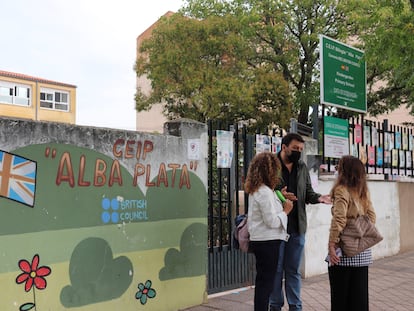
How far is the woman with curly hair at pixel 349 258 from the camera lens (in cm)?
425

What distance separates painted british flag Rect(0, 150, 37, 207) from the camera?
3.96 m

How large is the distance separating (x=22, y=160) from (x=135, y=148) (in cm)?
127

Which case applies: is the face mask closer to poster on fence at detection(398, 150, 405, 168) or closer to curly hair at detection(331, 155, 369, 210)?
curly hair at detection(331, 155, 369, 210)

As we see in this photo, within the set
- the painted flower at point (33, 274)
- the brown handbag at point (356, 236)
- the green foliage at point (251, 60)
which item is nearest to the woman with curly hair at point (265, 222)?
the brown handbag at point (356, 236)

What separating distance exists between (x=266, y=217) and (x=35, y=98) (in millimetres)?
49840

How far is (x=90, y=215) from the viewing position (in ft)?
15.0

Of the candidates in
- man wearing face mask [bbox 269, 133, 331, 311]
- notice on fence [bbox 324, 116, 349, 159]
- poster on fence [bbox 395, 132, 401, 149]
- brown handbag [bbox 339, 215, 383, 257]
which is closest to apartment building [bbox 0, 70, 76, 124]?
poster on fence [bbox 395, 132, 401, 149]

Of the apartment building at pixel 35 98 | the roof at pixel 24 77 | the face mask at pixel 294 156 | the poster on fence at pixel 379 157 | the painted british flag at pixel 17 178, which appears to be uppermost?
the roof at pixel 24 77

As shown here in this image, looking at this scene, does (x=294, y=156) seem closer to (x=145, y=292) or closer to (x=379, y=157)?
(x=145, y=292)

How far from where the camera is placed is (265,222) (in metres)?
4.38

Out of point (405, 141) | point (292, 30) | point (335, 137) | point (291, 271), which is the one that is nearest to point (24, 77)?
point (292, 30)

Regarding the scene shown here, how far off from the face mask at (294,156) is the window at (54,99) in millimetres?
49336

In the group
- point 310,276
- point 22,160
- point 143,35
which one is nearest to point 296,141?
point 22,160

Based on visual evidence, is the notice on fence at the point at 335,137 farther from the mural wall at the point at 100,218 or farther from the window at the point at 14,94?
the window at the point at 14,94
